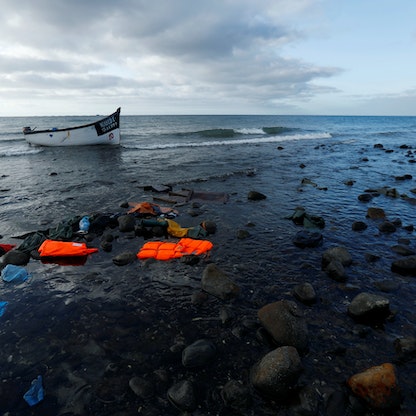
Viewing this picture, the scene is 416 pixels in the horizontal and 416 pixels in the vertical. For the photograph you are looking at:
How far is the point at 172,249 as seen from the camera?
7793mm

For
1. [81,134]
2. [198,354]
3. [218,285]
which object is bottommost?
[198,354]

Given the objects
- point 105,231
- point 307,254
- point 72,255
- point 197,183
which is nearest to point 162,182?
point 197,183

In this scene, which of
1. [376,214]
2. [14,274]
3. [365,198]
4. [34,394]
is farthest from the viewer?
[365,198]

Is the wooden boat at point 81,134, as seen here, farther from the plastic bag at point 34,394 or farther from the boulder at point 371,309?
the boulder at point 371,309

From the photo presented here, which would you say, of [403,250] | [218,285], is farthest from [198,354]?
[403,250]

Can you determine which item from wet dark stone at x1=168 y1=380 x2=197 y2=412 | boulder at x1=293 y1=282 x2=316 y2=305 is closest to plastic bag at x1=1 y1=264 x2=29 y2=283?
wet dark stone at x1=168 y1=380 x2=197 y2=412

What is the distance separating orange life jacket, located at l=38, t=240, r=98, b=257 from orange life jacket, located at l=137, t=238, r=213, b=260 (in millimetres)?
1544

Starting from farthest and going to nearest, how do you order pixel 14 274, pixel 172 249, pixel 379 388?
pixel 172 249, pixel 14 274, pixel 379 388

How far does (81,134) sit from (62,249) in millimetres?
27985

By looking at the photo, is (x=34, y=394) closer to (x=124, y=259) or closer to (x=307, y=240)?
(x=124, y=259)

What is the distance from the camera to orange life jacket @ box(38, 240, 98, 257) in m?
7.60

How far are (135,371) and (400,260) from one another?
21.2ft

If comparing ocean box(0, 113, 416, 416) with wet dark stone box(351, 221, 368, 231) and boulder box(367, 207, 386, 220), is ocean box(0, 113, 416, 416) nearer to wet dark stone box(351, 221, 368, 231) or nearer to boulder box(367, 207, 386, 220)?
boulder box(367, 207, 386, 220)

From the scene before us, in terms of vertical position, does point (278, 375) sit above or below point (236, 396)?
above
